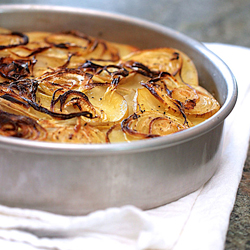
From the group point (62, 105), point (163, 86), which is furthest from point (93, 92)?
point (163, 86)

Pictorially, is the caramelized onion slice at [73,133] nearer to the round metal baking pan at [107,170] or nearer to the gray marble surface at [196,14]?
the round metal baking pan at [107,170]

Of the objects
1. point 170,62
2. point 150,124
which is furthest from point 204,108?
point 170,62

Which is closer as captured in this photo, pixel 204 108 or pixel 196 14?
pixel 204 108

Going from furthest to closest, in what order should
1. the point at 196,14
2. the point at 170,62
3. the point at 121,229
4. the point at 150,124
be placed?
the point at 196,14 < the point at 170,62 < the point at 150,124 < the point at 121,229

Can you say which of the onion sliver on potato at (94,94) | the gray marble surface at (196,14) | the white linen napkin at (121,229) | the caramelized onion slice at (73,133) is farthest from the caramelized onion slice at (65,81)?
the gray marble surface at (196,14)

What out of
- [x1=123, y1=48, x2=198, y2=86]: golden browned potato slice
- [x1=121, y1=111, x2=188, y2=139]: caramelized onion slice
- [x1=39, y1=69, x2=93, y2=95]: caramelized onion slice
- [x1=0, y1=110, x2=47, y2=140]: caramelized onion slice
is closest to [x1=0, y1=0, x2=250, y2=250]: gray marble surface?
[x1=123, y1=48, x2=198, y2=86]: golden browned potato slice

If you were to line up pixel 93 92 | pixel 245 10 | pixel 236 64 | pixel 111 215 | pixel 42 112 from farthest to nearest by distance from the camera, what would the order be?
pixel 245 10
pixel 236 64
pixel 93 92
pixel 42 112
pixel 111 215

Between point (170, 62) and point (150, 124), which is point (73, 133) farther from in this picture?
point (170, 62)

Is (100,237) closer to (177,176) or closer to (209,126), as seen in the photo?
(177,176)
